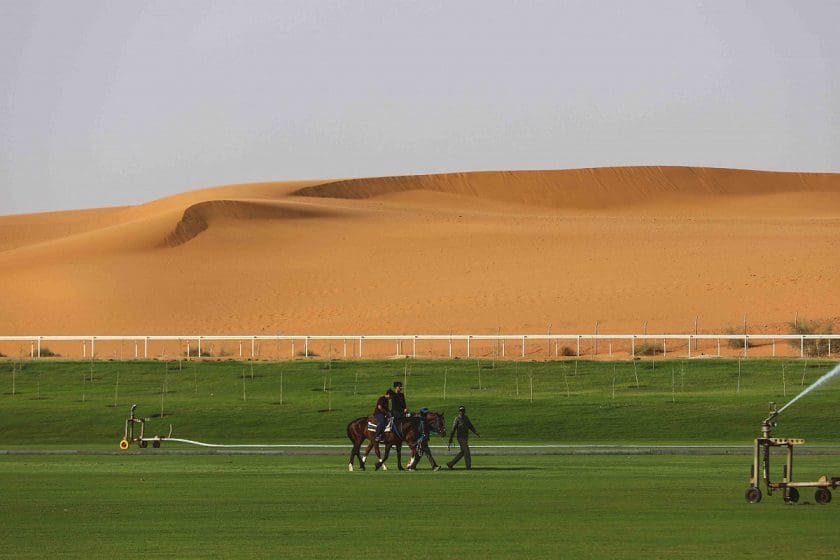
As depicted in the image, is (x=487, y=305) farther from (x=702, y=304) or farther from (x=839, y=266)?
(x=839, y=266)

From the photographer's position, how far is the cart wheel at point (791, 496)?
86.0ft

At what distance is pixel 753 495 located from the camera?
2623 centimetres

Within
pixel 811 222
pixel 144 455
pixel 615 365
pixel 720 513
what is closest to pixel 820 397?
pixel 615 365

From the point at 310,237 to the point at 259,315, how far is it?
2340 centimetres

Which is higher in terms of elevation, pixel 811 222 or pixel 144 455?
pixel 811 222

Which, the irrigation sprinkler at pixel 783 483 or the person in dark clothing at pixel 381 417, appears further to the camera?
the person in dark clothing at pixel 381 417

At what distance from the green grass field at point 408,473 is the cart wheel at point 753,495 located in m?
0.17

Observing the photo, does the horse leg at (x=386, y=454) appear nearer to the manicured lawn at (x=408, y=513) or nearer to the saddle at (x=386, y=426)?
the saddle at (x=386, y=426)

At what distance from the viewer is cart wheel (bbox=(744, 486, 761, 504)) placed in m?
26.2

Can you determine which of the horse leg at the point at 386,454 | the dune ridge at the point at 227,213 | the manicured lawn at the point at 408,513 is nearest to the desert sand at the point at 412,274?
the dune ridge at the point at 227,213

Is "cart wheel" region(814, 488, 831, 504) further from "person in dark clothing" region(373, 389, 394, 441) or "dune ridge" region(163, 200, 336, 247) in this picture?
"dune ridge" region(163, 200, 336, 247)

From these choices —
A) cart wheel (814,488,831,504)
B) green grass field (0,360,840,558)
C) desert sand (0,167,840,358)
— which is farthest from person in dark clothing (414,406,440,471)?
desert sand (0,167,840,358)

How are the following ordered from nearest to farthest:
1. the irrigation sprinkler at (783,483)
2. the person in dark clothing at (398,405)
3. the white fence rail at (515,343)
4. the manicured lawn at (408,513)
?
the manicured lawn at (408,513), the irrigation sprinkler at (783,483), the person in dark clothing at (398,405), the white fence rail at (515,343)

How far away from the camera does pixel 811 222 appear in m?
139
